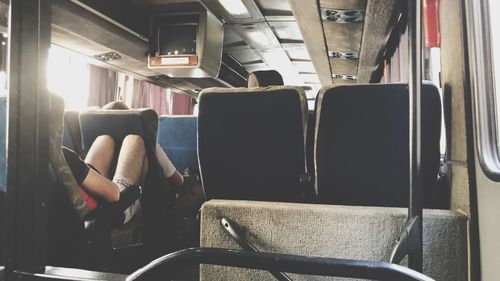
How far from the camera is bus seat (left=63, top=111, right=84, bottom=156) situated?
9.80ft

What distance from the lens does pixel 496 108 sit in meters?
1.46

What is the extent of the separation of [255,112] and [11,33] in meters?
1.14

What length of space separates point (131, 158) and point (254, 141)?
1.08 metres

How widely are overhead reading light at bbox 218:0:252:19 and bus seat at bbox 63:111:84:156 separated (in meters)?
2.87

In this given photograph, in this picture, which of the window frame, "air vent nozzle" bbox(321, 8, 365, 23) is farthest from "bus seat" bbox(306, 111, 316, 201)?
"air vent nozzle" bbox(321, 8, 365, 23)

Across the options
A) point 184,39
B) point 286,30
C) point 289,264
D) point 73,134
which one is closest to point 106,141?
point 73,134

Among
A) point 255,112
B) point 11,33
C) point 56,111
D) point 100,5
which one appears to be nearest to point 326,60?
point 100,5

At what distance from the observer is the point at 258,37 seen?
674 centimetres

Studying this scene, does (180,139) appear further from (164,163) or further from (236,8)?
(236,8)

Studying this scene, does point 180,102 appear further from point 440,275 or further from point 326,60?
point 440,275

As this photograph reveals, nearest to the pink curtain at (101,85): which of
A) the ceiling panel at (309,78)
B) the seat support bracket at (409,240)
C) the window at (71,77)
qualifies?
the window at (71,77)

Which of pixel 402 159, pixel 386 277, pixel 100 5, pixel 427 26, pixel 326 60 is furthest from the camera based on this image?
pixel 326 60

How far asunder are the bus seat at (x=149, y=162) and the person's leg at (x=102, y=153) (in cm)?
6

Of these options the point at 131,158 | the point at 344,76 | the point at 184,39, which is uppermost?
the point at 344,76
